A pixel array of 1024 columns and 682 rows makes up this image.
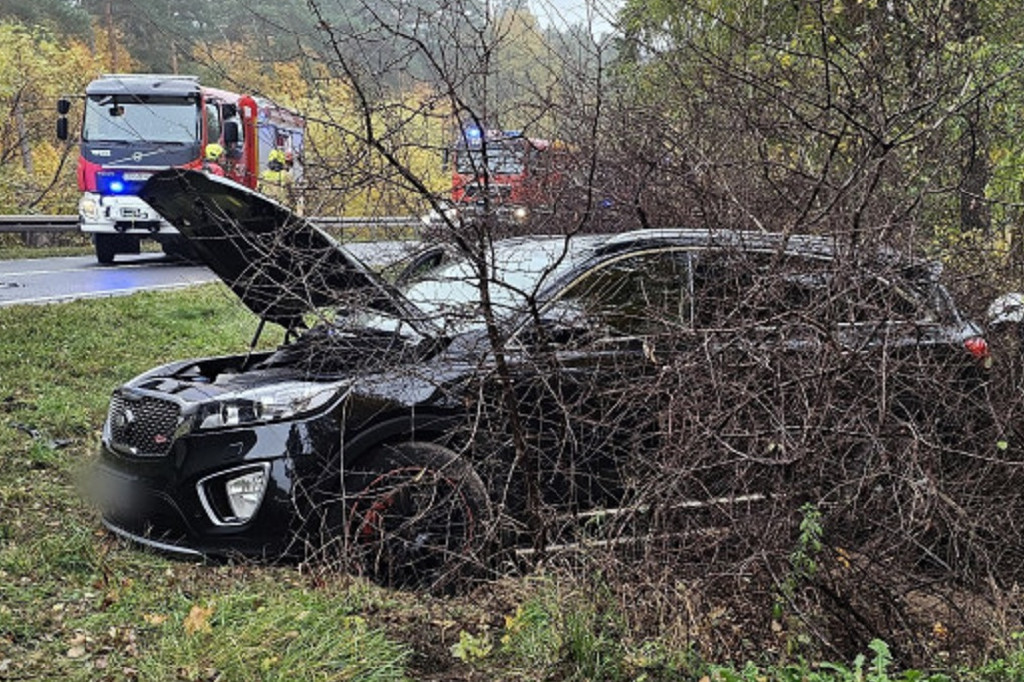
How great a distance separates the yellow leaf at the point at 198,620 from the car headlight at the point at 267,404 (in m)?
1.03

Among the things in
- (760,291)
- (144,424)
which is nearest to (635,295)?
(760,291)

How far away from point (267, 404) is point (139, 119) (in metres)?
13.8

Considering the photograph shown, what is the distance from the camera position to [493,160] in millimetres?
4445

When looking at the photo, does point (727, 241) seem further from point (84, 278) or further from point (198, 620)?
point (84, 278)

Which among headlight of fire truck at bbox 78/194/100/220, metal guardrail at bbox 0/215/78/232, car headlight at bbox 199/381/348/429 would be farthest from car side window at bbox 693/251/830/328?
metal guardrail at bbox 0/215/78/232

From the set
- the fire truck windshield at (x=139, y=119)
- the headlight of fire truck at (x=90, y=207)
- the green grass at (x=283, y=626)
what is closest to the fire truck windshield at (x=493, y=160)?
the green grass at (x=283, y=626)

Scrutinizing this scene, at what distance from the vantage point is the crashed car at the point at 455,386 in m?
4.23

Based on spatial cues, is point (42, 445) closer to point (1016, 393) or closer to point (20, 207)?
point (1016, 393)

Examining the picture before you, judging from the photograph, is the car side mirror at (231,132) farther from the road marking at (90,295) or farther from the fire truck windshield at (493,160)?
the fire truck windshield at (493,160)

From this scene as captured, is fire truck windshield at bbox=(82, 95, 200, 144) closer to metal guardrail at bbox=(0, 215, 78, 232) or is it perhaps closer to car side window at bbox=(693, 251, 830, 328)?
metal guardrail at bbox=(0, 215, 78, 232)

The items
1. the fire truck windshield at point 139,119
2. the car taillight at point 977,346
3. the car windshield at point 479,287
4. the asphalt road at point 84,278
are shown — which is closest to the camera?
the car windshield at point 479,287

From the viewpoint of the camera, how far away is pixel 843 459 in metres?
3.95

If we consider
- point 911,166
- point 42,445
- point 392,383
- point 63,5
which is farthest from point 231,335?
point 63,5

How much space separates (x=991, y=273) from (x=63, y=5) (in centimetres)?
3824
